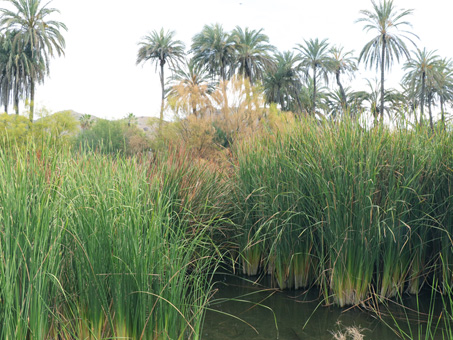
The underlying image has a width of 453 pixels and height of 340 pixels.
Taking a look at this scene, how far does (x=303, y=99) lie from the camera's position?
51375 mm

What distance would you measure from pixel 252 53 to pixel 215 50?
13.5ft

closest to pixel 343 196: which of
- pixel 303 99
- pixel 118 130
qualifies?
pixel 118 130

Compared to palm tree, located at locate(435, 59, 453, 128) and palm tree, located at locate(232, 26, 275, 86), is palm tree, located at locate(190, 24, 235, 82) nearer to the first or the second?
palm tree, located at locate(232, 26, 275, 86)

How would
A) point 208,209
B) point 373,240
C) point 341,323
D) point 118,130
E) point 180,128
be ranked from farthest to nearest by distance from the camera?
point 118,130 < point 180,128 < point 208,209 < point 373,240 < point 341,323

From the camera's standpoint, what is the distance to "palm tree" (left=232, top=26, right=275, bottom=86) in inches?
1721

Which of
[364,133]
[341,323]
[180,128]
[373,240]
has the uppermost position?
[180,128]

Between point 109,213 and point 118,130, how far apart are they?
40308 millimetres

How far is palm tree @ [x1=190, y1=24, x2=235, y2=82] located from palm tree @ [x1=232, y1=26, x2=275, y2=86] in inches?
32.7

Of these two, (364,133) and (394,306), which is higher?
(364,133)

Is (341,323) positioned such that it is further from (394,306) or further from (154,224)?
(154,224)

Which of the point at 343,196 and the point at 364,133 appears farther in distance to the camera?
the point at 364,133

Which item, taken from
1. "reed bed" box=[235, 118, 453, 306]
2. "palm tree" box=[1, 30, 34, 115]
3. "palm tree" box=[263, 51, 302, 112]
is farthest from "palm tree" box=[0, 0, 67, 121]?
"reed bed" box=[235, 118, 453, 306]

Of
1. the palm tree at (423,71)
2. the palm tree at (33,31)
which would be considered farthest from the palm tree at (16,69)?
the palm tree at (423,71)

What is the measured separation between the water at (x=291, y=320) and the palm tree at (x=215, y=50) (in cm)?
4042
